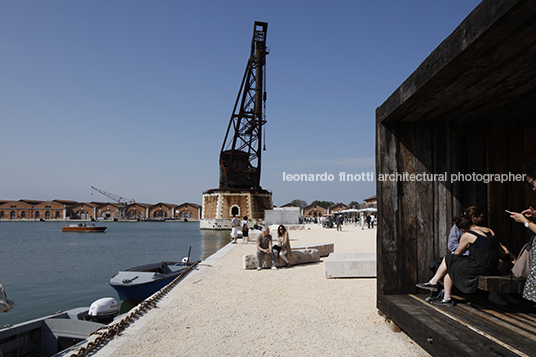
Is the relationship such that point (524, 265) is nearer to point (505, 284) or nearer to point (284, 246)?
point (505, 284)

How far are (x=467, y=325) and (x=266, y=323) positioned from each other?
2.22m

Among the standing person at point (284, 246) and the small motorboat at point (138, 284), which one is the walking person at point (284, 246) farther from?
the small motorboat at point (138, 284)

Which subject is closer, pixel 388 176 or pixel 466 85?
pixel 466 85

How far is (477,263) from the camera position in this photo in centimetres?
376

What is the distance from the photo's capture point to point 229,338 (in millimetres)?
3977

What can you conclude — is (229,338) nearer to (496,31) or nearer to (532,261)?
(532,261)

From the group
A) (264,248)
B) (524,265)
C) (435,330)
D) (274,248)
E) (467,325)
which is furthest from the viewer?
(274,248)

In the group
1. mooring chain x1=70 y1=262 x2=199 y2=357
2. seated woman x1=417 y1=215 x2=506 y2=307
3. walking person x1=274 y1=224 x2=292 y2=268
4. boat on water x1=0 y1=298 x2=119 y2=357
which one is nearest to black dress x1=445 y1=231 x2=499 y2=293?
seated woman x1=417 y1=215 x2=506 y2=307

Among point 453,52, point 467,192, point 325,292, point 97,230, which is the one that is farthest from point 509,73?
point 97,230

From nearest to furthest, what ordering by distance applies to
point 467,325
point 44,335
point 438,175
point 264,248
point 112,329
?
1. point 467,325
2. point 112,329
3. point 438,175
4. point 44,335
5. point 264,248

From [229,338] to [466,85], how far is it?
348cm

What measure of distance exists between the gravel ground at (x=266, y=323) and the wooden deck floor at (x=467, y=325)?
256mm

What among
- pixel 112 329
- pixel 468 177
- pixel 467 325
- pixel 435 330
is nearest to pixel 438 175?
pixel 468 177

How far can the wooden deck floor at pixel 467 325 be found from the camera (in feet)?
9.15
